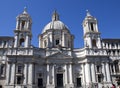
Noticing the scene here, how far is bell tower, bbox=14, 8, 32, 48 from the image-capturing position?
42916 millimetres

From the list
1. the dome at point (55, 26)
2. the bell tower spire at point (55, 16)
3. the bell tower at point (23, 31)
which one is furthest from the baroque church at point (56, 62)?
the bell tower spire at point (55, 16)

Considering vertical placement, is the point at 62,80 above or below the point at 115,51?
below

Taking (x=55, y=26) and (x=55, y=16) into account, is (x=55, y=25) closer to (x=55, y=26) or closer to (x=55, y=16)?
(x=55, y=26)

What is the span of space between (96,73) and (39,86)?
44.1 ft

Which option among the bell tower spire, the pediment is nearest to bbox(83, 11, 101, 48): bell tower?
the pediment

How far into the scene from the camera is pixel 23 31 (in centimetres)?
4391

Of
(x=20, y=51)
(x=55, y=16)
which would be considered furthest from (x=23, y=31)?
(x=55, y=16)

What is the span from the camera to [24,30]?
44.0 meters

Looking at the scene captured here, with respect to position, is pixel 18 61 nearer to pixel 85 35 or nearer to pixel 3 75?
pixel 3 75

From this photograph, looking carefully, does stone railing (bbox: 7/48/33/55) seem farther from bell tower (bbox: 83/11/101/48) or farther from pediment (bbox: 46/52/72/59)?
bell tower (bbox: 83/11/101/48)

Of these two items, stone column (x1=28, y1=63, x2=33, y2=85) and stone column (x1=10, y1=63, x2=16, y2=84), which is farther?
stone column (x1=28, y1=63, x2=33, y2=85)

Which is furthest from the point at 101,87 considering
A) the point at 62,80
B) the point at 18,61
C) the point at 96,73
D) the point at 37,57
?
the point at 18,61

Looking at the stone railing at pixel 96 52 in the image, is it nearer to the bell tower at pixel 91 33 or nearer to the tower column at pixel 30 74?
the bell tower at pixel 91 33

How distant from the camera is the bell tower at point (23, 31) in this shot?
4292 cm
